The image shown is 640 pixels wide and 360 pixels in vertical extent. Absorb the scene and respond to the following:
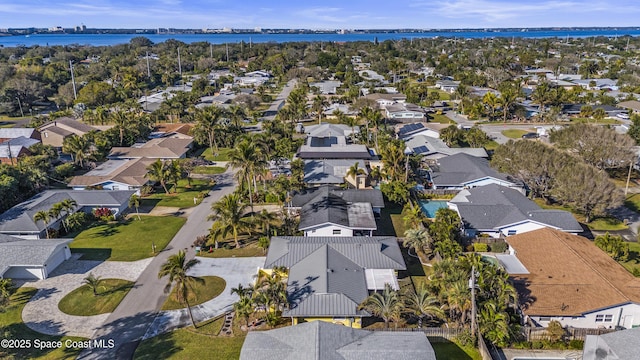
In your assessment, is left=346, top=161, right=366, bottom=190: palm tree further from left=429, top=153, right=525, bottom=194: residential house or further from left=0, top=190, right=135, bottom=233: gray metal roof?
left=0, top=190, right=135, bottom=233: gray metal roof

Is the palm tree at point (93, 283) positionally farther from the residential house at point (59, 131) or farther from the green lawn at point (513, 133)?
the green lawn at point (513, 133)

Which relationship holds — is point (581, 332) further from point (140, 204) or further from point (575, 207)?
point (140, 204)

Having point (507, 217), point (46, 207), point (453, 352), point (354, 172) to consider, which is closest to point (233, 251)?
point (354, 172)

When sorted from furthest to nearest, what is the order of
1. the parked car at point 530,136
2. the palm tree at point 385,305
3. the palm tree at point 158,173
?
the parked car at point 530,136, the palm tree at point 158,173, the palm tree at point 385,305

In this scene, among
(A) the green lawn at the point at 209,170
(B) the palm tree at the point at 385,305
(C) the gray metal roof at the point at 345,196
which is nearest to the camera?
(B) the palm tree at the point at 385,305

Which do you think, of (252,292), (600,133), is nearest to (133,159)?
(252,292)

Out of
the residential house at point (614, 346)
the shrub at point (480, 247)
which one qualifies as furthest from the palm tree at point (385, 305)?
the shrub at point (480, 247)
